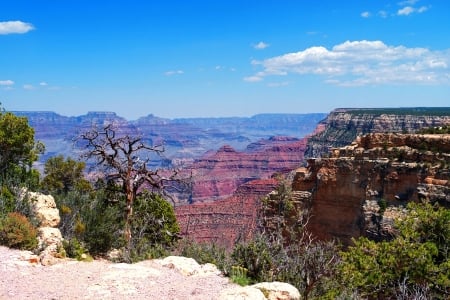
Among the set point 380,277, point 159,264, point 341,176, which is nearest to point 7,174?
point 159,264

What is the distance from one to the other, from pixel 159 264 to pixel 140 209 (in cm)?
964

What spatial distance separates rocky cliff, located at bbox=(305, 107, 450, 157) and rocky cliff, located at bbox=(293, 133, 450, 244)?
61.2m

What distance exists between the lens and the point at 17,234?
632 inches

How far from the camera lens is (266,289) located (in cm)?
1320

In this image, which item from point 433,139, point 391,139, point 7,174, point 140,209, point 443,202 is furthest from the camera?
point 391,139

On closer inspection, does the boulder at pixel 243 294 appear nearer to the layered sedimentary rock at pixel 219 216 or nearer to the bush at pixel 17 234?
the bush at pixel 17 234

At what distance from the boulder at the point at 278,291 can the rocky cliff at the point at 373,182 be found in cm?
2454

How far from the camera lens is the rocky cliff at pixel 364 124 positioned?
10212cm

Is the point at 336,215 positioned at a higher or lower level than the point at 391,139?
lower

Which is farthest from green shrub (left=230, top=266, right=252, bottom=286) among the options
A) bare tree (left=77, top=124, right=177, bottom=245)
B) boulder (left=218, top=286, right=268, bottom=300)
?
bare tree (left=77, top=124, right=177, bottom=245)

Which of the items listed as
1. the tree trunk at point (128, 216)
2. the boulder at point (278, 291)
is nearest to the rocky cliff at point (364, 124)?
the tree trunk at point (128, 216)

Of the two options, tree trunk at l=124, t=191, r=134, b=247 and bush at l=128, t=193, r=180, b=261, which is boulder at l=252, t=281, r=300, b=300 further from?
tree trunk at l=124, t=191, r=134, b=247

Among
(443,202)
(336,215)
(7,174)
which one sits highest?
(7,174)

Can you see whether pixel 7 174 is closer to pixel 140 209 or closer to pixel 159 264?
pixel 140 209
